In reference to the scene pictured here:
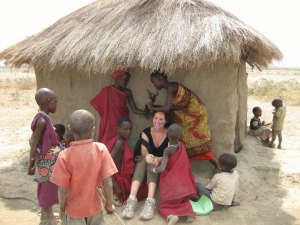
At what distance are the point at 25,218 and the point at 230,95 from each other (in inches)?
111

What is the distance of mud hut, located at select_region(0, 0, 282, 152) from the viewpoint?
14.0 feet

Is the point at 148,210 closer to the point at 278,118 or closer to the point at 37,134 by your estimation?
the point at 37,134

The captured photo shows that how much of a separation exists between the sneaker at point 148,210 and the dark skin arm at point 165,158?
335mm

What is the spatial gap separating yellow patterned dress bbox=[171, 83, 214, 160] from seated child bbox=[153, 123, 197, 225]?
0.51 metres

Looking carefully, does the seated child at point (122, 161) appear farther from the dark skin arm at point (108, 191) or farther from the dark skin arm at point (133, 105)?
the dark skin arm at point (108, 191)

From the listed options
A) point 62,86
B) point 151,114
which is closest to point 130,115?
point 151,114

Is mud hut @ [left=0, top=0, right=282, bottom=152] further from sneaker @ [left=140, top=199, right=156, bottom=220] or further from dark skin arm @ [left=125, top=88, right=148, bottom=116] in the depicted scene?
sneaker @ [left=140, top=199, right=156, bottom=220]

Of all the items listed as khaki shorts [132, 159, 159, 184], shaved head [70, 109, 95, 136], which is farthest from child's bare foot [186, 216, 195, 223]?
shaved head [70, 109, 95, 136]

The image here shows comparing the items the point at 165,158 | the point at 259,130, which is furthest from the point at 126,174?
the point at 259,130

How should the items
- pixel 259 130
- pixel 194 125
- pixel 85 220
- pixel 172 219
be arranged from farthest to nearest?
pixel 259 130 → pixel 194 125 → pixel 172 219 → pixel 85 220

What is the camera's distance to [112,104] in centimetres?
467

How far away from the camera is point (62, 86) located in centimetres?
533

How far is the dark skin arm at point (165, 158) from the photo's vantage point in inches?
153

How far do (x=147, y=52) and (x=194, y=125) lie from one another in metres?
1.06
